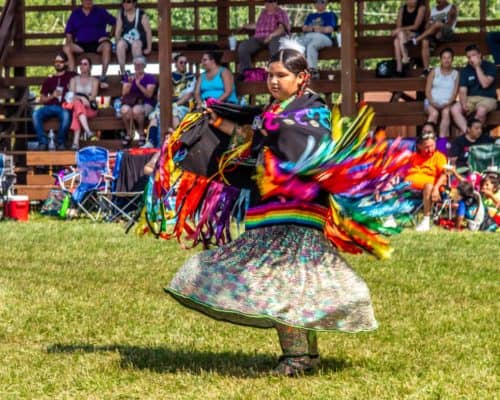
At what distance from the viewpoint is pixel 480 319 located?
7.54 m

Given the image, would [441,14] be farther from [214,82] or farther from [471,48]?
[214,82]

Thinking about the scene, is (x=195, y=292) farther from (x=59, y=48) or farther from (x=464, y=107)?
(x=59, y=48)

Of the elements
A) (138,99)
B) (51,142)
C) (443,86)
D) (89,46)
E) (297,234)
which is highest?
(89,46)

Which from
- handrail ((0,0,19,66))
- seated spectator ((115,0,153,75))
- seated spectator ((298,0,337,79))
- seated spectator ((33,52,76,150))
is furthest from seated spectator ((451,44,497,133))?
handrail ((0,0,19,66))

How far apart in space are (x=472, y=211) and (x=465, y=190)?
24 cm

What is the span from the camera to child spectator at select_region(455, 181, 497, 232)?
12.9m

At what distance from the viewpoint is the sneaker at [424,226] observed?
1268cm

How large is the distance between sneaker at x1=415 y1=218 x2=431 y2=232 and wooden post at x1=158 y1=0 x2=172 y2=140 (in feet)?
12.8

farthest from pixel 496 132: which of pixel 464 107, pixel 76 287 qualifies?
pixel 76 287

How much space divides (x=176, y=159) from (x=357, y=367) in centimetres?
132

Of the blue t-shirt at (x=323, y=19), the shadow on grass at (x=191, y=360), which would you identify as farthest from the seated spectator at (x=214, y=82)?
the shadow on grass at (x=191, y=360)

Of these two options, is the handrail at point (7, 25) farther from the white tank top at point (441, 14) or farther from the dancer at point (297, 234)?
the dancer at point (297, 234)

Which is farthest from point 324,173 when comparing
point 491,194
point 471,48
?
point 471,48

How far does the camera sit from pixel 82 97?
53.9ft
